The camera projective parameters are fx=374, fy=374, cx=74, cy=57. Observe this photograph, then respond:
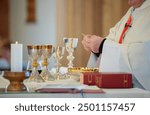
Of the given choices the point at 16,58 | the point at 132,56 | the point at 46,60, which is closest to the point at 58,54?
the point at 46,60

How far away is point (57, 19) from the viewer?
7.18ft

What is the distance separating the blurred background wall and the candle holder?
77 cm

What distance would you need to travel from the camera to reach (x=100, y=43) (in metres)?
1.84

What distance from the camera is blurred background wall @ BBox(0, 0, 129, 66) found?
2062 millimetres

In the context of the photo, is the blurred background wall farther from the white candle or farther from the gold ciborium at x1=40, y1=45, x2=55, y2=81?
the white candle

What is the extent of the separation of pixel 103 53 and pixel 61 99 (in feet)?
2.22

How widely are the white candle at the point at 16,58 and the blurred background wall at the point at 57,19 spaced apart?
0.79m

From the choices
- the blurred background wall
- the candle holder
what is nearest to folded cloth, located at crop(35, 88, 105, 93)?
the candle holder

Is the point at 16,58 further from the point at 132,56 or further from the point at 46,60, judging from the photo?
the point at 132,56

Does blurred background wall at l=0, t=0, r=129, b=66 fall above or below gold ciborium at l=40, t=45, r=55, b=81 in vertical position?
above

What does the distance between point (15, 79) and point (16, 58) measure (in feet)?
0.22

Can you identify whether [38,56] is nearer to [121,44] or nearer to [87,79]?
[87,79]

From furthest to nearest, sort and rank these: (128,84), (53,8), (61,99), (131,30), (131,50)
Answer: (53,8) < (131,30) < (131,50) < (128,84) < (61,99)

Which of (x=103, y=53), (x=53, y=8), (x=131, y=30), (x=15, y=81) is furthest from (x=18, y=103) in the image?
(x=53, y=8)
